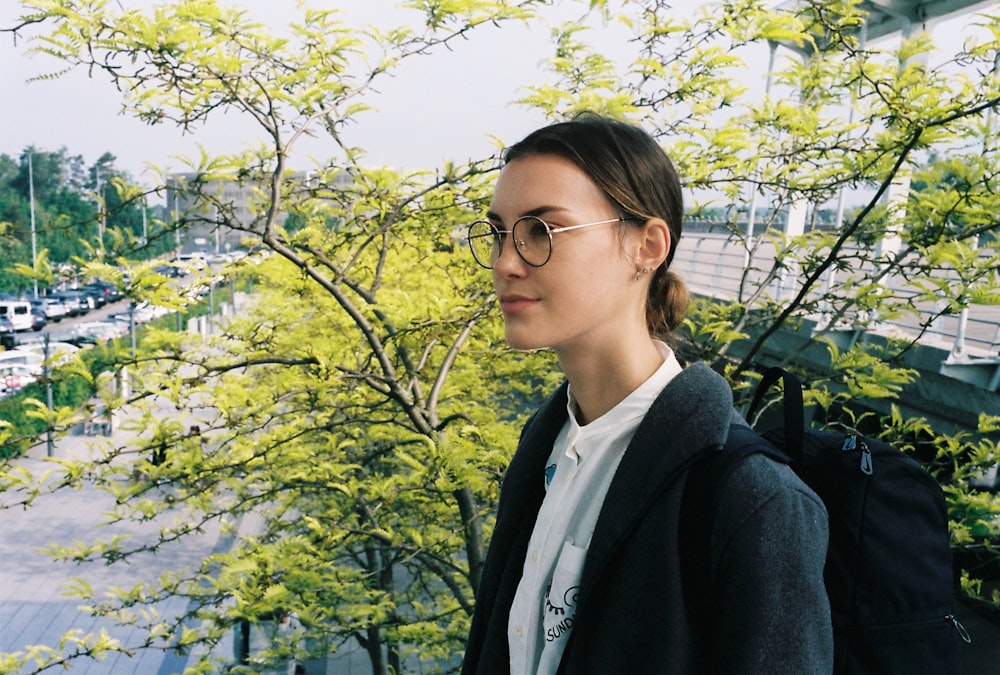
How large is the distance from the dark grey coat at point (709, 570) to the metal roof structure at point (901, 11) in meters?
3.52

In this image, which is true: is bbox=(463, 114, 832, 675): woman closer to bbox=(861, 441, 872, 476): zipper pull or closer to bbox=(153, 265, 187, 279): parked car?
bbox=(861, 441, 872, 476): zipper pull

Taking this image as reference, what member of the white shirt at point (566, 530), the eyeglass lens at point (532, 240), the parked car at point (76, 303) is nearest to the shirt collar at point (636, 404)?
the white shirt at point (566, 530)

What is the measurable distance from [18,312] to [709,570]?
112 ft

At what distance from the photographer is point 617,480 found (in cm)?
104

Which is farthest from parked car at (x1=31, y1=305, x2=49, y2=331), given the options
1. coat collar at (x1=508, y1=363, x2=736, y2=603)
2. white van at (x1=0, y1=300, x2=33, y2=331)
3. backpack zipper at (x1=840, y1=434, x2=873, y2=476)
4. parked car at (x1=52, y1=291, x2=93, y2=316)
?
backpack zipper at (x1=840, y1=434, x2=873, y2=476)

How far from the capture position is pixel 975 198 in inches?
127

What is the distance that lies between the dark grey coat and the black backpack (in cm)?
3

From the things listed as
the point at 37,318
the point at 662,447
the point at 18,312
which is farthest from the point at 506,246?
the point at 18,312

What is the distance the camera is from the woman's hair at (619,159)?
45.3 inches

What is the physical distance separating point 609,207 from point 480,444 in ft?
8.98

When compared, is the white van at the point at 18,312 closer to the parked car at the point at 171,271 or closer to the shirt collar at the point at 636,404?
the parked car at the point at 171,271

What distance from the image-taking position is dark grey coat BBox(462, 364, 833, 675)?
883 millimetres

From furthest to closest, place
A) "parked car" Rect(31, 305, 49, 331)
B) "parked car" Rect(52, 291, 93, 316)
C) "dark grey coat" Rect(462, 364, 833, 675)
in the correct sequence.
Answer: "parked car" Rect(52, 291, 93, 316)
"parked car" Rect(31, 305, 49, 331)
"dark grey coat" Rect(462, 364, 833, 675)

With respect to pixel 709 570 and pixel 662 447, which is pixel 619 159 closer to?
pixel 662 447
